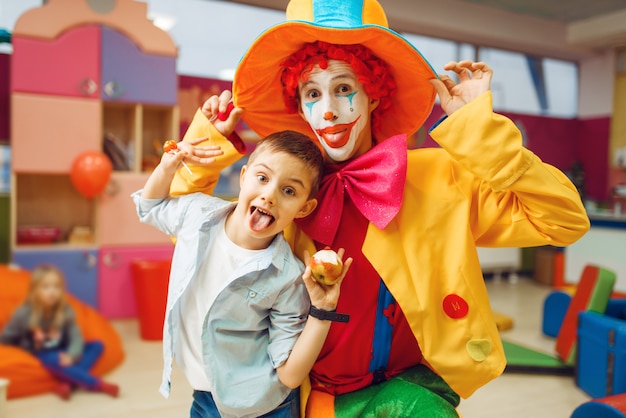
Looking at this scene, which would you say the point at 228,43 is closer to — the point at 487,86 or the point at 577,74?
the point at 487,86

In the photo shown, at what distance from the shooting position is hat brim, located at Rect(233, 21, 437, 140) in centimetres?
112

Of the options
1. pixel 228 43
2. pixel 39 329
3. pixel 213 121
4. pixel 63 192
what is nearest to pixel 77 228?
pixel 63 192

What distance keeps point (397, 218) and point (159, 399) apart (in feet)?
5.94

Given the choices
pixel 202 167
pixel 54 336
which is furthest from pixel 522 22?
pixel 202 167

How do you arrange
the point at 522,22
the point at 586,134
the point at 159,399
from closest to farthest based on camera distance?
1. the point at 159,399
2. the point at 522,22
3. the point at 586,134

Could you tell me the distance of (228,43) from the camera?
176 inches

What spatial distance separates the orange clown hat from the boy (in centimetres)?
22

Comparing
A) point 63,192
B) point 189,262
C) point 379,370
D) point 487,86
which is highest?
point 487,86

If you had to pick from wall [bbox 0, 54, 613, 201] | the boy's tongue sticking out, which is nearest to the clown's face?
the boy's tongue sticking out

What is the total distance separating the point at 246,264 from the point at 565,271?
15.8ft

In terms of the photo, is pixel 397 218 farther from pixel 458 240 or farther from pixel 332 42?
pixel 332 42

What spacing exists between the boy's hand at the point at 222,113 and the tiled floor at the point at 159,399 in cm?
153

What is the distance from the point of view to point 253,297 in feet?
3.42

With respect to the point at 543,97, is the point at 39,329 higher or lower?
lower
